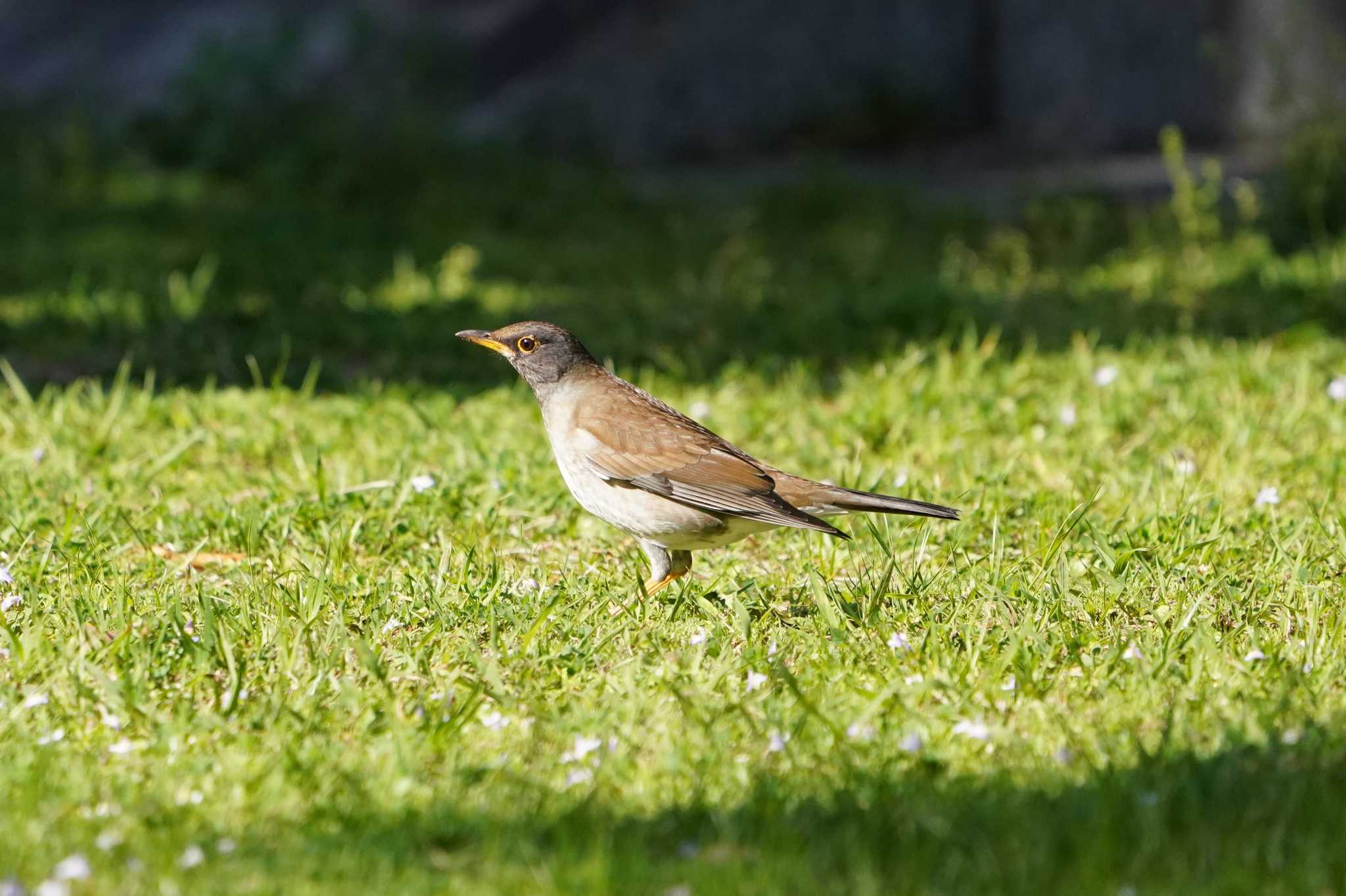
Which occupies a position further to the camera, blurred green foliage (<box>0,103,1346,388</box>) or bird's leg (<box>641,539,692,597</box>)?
blurred green foliage (<box>0,103,1346,388</box>)

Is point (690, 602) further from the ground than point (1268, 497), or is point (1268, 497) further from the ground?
point (1268, 497)

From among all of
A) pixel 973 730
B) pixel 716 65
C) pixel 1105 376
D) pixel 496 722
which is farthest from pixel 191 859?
pixel 716 65

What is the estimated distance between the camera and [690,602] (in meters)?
4.12

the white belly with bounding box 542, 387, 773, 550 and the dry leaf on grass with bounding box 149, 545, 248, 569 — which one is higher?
the white belly with bounding box 542, 387, 773, 550

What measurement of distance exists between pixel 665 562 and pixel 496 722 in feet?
3.69

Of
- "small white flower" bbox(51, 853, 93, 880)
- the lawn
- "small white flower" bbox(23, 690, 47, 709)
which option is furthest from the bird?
"small white flower" bbox(51, 853, 93, 880)

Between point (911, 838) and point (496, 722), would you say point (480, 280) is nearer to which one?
point (496, 722)

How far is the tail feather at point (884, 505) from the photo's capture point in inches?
155

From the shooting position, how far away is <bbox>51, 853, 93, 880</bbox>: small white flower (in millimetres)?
2580

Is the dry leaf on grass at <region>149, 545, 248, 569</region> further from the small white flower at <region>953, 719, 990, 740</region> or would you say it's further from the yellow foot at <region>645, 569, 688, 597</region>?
the small white flower at <region>953, 719, 990, 740</region>

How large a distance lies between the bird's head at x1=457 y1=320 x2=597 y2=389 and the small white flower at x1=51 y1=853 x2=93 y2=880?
2.30 m

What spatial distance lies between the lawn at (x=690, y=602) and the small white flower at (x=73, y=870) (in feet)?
0.16

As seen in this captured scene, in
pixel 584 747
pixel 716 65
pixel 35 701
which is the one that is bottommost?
pixel 35 701

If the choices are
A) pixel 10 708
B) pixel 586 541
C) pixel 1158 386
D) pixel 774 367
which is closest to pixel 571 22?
pixel 774 367
